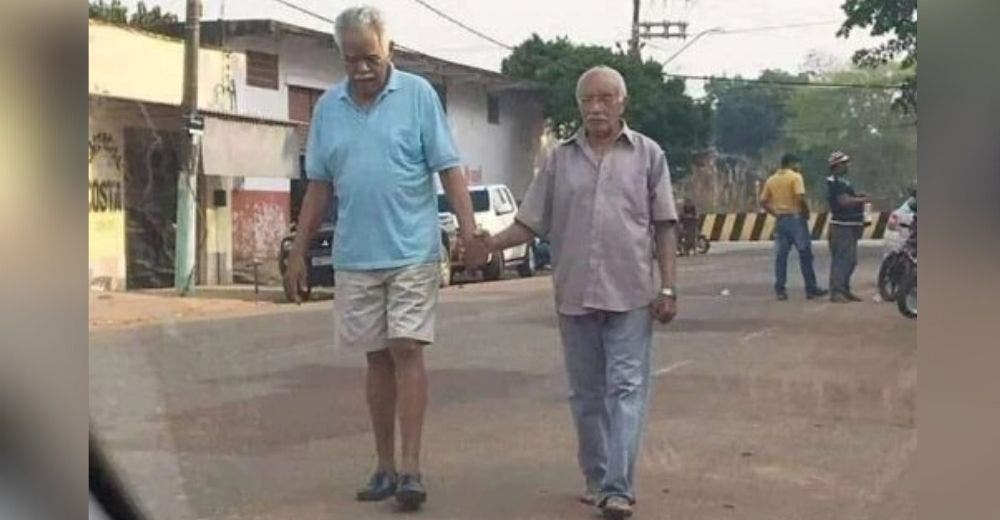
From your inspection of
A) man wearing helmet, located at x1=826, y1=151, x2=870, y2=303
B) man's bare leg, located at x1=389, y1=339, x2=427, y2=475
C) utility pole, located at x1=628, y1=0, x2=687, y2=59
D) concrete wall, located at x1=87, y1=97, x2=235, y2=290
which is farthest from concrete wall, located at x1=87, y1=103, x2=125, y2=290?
man wearing helmet, located at x1=826, y1=151, x2=870, y2=303

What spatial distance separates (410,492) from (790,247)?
739 mm

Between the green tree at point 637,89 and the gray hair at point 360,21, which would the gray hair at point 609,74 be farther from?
the gray hair at point 360,21

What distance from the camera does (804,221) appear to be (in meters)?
1.95

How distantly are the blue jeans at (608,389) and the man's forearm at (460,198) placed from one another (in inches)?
8.3

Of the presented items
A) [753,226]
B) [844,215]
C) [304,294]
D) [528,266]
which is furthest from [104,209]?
[844,215]

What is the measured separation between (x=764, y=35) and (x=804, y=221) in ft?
0.85

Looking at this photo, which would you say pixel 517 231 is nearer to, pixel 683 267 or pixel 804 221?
pixel 683 267

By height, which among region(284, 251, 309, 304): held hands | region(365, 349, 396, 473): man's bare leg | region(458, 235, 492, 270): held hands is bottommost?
region(365, 349, 396, 473): man's bare leg

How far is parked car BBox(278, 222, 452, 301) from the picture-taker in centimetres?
226

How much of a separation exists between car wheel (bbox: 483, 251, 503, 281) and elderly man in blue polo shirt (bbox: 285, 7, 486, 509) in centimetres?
3

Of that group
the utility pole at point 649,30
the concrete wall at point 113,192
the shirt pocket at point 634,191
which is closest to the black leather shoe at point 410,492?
the concrete wall at point 113,192

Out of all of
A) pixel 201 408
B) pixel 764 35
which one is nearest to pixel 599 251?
pixel 764 35

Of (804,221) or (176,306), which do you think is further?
(176,306)

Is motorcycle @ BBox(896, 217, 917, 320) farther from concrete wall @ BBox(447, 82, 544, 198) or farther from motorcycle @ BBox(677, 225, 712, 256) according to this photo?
concrete wall @ BBox(447, 82, 544, 198)
